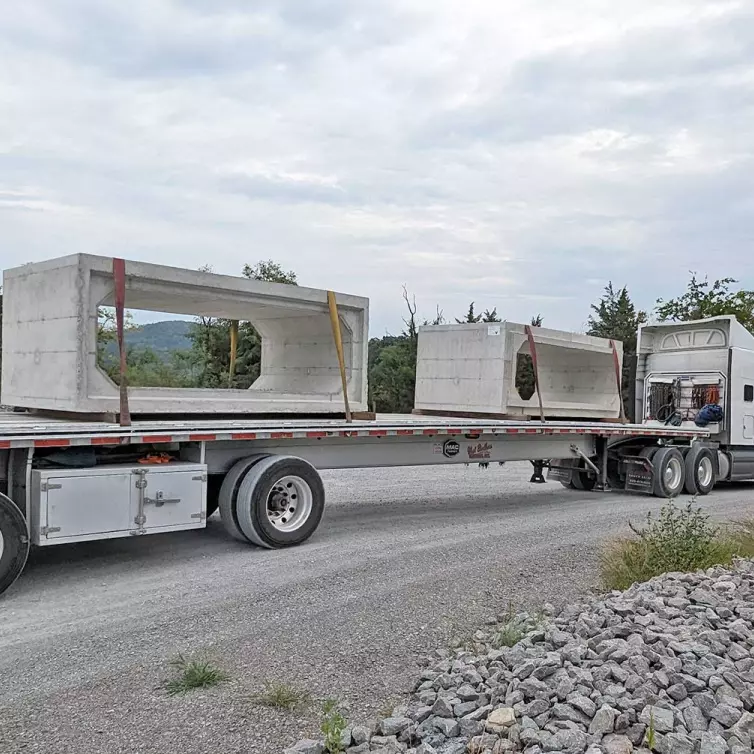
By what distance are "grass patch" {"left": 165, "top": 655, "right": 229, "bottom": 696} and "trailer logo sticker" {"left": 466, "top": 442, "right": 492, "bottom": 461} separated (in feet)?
22.8

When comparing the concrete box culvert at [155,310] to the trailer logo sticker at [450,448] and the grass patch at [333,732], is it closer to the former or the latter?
the trailer logo sticker at [450,448]

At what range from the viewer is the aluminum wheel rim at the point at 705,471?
1568 cm

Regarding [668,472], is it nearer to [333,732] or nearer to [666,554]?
[666,554]

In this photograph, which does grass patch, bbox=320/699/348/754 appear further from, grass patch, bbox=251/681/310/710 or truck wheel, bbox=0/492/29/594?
truck wheel, bbox=0/492/29/594

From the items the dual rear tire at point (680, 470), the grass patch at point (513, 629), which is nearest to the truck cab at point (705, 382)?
the dual rear tire at point (680, 470)

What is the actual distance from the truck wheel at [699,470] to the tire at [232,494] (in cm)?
976

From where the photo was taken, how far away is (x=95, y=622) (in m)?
6.36

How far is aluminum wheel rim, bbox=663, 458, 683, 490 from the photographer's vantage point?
49.1 feet

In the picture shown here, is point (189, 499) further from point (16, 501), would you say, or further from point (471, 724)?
point (471, 724)

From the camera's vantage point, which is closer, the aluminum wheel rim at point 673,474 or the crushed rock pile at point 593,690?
the crushed rock pile at point 593,690

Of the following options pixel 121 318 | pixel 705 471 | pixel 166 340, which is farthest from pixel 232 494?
pixel 166 340

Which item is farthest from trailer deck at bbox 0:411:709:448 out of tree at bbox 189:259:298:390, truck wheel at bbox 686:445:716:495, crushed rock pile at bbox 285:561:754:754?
tree at bbox 189:259:298:390

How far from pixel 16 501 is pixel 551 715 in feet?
17.4

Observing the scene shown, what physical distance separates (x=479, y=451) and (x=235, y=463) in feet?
13.6
